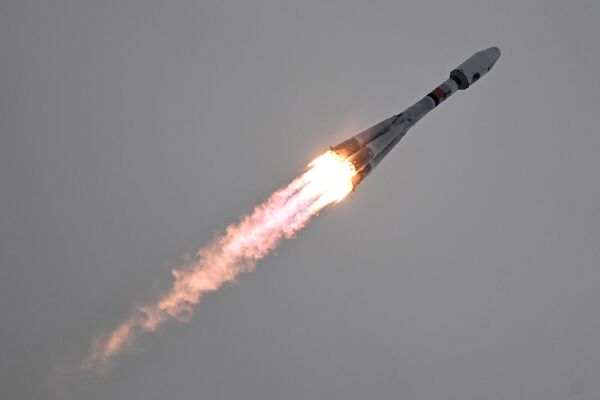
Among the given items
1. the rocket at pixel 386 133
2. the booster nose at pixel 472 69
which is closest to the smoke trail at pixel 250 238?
the rocket at pixel 386 133

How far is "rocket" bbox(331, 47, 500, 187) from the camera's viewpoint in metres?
42.3

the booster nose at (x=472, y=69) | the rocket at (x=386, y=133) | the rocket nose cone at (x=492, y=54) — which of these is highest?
the rocket nose cone at (x=492, y=54)

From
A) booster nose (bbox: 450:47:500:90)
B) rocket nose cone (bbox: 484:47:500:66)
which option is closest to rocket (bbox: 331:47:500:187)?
booster nose (bbox: 450:47:500:90)

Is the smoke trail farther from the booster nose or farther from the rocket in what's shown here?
the booster nose

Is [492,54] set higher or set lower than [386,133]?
higher

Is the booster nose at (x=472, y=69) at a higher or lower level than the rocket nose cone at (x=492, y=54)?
lower

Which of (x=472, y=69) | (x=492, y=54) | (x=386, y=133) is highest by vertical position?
(x=492, y=54)

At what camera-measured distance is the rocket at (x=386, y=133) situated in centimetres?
4234

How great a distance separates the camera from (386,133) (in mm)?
44625

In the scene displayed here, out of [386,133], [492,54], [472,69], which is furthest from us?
[492,54]

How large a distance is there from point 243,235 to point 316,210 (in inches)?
267

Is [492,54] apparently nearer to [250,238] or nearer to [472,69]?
[472,69]

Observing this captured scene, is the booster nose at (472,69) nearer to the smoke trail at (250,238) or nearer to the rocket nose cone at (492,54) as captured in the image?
the rocket nose cone at (492,54)

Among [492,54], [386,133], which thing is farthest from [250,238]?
[492,54]
